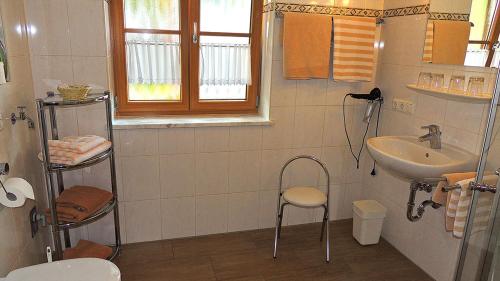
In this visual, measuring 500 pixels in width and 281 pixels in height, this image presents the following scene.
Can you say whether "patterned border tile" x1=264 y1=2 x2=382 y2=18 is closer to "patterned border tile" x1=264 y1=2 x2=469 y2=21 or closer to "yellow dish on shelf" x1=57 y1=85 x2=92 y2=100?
"patterned border tile" x1=264 y1=2 x2=469 y2=21

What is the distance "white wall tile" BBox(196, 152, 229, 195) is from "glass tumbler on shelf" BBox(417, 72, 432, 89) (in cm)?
137

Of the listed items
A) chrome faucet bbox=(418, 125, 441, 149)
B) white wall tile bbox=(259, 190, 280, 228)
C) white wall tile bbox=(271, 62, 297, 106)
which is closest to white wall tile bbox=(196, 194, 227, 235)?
white wall tile bbox=(259, 190, 280, 228)

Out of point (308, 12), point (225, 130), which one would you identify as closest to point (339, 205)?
point (225, 130)

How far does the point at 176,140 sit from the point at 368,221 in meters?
1.48

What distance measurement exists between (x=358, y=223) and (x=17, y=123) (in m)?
2.27

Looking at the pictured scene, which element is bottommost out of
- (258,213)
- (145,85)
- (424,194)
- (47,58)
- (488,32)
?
(258,213)

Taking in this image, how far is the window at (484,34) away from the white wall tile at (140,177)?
2.03 meters

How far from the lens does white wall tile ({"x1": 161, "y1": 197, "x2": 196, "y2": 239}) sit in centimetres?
266

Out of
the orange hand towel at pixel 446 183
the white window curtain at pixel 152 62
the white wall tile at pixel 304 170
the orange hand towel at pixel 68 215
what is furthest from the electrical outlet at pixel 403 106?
the orange hand towel at pixel 68 215

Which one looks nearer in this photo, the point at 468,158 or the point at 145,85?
the point at 468,158

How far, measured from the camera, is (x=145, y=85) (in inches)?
104

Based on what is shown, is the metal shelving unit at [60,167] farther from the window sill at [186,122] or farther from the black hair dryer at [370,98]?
the black hair dryer at [370,98]

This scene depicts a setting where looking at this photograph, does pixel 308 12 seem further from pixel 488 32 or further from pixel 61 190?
pixel 61 190

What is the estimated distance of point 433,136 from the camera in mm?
2242
